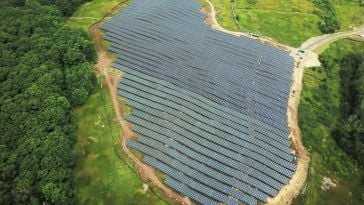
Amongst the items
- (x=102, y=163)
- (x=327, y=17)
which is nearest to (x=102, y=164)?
(x=102, y=163)

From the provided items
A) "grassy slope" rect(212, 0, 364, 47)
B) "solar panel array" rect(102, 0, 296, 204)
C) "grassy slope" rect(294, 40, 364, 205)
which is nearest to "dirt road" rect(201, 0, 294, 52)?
"grassy slope" rect(212, 0, 364, 47)

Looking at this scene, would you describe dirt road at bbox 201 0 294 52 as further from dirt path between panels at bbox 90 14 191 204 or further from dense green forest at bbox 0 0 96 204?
dense green forest at bbox 0 0 96 204

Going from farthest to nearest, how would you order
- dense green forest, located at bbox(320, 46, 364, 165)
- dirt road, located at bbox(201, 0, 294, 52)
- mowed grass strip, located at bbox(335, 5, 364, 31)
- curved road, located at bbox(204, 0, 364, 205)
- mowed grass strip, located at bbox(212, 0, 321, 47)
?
1. mowed grass strip, located at bbox(335, 5, 364, 31)
2. mowed grass strip, located at bbox(212, 0, 321, 47)
3. dirt road, located at bbox(201, 0, 294, 52)
4. dense green forest, located at bbox(320, 46, 364, 165)
5. curved road, located at bbox(204, 0, 364, 205)

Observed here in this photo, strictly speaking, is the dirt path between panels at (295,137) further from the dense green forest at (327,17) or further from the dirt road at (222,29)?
the dense green forest at (327,17)

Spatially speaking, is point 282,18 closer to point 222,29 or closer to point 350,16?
point 222,29

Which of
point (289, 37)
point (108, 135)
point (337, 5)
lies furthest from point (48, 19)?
point (337, 5)

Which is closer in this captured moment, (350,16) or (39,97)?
(39,97)
